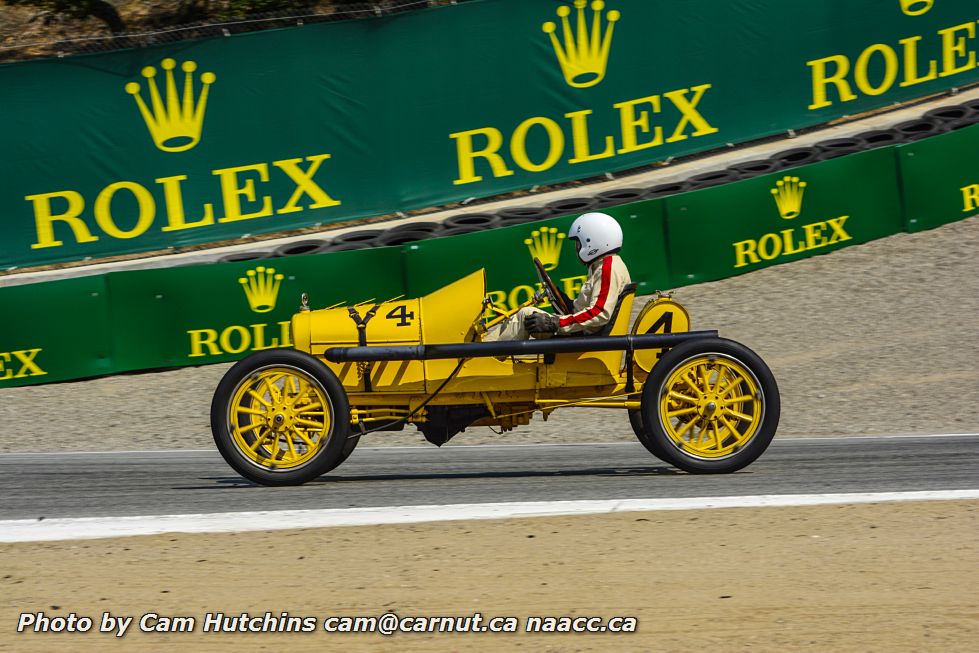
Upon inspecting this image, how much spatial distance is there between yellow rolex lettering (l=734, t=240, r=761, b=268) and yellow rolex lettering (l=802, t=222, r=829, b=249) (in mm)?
683

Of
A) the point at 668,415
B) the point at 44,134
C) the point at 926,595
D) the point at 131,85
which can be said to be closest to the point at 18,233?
the point at 44,134

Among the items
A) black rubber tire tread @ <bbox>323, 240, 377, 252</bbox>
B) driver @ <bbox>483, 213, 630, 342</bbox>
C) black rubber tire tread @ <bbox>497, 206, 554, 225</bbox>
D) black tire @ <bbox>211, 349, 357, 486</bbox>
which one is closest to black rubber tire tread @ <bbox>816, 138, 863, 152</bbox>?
black rubber tire tread @ <bbox>497, 206, 554, 225</bbox>

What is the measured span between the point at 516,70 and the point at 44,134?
20.8 ft

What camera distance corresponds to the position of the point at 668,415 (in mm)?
7625

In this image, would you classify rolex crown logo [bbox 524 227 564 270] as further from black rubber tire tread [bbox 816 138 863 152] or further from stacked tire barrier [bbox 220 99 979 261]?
black rubber tire tread [bbox 816 138 863 152]

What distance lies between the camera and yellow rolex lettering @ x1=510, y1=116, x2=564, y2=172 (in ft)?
57.2

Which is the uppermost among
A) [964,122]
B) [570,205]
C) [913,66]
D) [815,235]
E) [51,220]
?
[913,66]

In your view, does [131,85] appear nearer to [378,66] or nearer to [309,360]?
[378,66]

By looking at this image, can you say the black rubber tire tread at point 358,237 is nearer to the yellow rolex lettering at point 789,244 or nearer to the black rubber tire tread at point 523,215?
the black rubber tire tread at point 523,215

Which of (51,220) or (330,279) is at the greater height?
(51,220)

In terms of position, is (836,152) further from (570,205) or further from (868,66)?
(570,205)

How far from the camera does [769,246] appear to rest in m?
14.4

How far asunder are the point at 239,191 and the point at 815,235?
24.6 ft

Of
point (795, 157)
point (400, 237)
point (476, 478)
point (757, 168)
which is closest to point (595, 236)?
point (476, 478)
